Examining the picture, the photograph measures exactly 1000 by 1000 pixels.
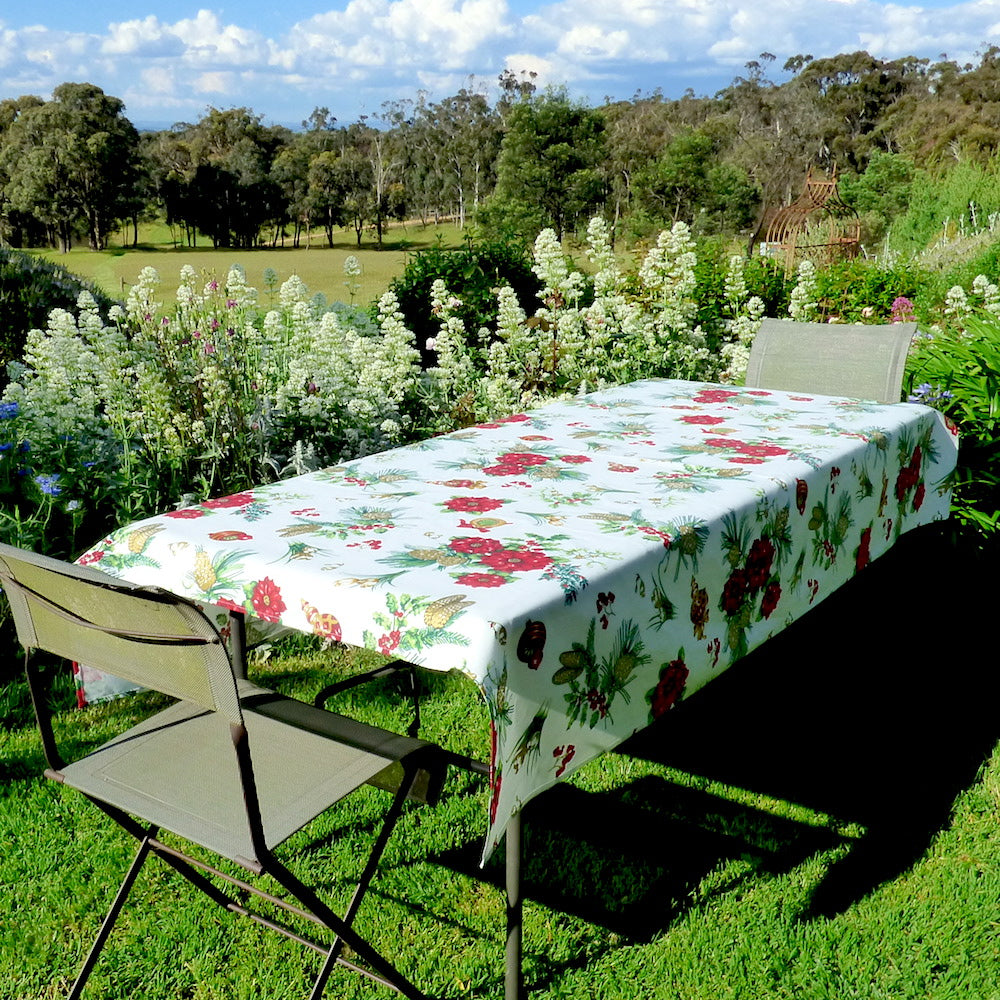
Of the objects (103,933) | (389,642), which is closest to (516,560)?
(389,642)

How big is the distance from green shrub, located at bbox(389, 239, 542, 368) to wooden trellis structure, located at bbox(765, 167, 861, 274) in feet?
12.6

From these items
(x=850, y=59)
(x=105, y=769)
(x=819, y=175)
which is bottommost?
(x=105, y=769)

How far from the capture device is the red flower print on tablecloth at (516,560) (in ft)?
5.76

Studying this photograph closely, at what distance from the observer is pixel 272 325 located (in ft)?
15.5

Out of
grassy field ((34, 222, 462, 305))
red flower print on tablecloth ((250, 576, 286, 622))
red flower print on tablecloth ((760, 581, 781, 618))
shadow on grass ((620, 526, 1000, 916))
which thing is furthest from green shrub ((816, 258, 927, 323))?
red flower print on tablecloth ((250, 576, 286, 622))

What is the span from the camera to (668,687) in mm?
1949

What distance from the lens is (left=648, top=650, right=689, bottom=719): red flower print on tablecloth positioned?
192 cm

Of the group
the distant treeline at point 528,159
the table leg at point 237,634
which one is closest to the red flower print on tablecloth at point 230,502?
the table leg at point 237,634

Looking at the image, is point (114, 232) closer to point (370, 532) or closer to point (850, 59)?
point (370, 532)

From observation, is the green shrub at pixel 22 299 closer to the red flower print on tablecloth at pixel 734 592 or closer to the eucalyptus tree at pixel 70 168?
the red flower print on tablecloth at pixel 734 592

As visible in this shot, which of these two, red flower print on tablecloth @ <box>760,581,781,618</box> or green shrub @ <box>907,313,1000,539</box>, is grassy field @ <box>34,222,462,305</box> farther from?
red flower print on tablecloth @ <box>760,581,781,618</box>

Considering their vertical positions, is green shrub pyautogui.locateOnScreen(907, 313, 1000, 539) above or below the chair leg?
above

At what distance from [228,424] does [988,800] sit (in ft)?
9.86

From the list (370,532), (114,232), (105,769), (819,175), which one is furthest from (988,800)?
(819,175)
